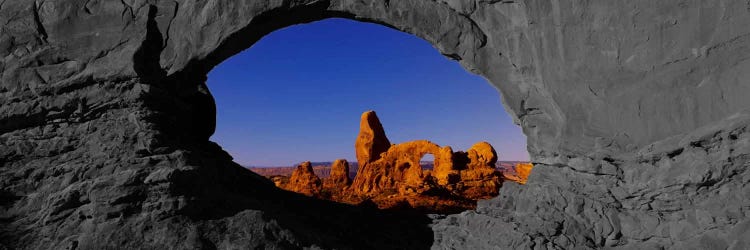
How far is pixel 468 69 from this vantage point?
5707 mm

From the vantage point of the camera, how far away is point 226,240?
451 centimetres

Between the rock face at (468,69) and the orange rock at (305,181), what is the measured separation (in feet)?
67.1

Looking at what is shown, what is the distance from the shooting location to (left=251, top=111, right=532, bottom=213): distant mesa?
2370 centimetres

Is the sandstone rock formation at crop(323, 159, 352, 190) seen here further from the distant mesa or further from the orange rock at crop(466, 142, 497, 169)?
the orange rock at crop(466, 142, 497, 169)

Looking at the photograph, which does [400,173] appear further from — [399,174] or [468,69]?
[468,69]

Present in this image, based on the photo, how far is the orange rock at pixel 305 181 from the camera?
26589 millimetres

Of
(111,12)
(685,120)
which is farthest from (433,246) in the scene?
(111,12)

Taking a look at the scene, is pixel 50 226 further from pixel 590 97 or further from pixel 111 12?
pixel 590 97

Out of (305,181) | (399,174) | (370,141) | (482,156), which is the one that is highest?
(370,141)

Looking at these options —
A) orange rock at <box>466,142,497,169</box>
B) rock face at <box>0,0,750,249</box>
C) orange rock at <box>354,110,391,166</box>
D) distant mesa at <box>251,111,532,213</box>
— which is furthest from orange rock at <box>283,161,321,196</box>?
rock face at <box>0,0,750,249</box>

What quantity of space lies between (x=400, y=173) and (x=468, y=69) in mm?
22962

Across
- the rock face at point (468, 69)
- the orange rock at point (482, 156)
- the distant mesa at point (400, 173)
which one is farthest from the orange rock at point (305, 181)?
the rock face at point (468, 69)

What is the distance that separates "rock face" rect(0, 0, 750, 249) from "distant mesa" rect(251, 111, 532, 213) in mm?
15942

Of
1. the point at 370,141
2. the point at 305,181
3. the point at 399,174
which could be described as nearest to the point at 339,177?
the point at 370,141
